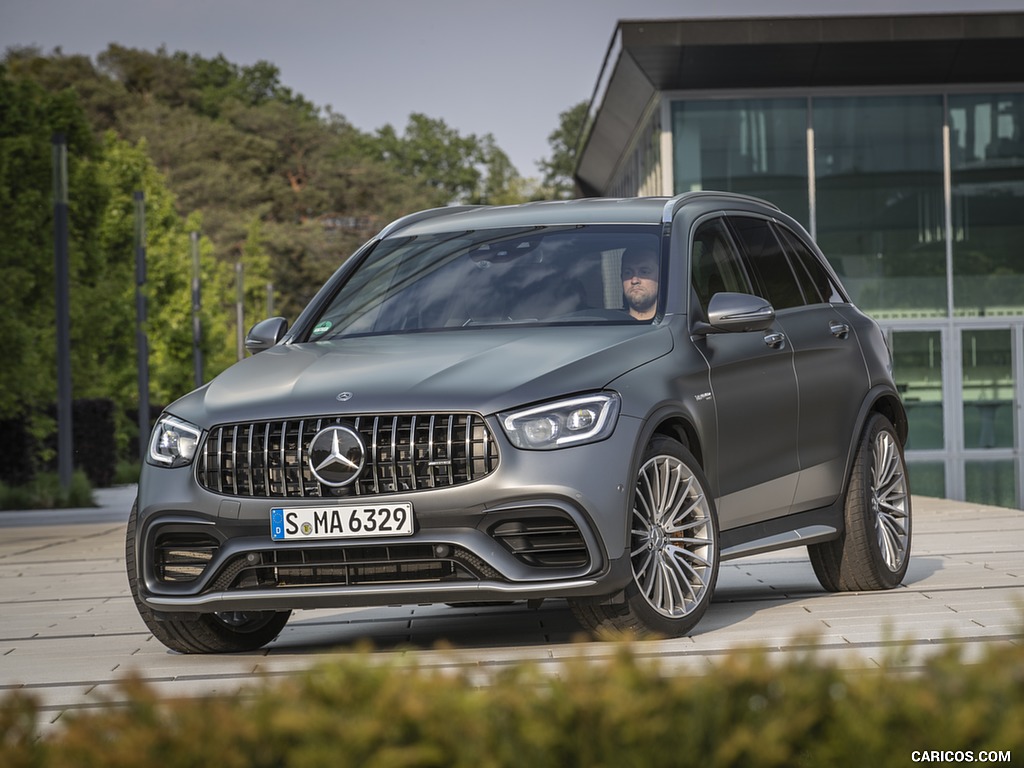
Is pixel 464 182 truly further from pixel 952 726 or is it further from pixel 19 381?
pixel 952 726

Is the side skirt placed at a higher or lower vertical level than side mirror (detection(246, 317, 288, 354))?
lower

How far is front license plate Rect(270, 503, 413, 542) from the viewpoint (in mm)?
6086

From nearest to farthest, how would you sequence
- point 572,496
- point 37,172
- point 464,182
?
point 572,496 < point 37,172 < point 464,182

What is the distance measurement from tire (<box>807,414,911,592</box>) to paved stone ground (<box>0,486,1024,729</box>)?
0.32 ft

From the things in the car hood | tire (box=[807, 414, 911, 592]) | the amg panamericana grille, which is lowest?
tire (box=[807, 414, 911, 592])

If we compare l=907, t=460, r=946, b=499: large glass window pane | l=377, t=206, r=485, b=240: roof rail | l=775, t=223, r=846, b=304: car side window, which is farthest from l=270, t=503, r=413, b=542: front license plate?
l=907, t=460, r=946, b=499: large glass window pane

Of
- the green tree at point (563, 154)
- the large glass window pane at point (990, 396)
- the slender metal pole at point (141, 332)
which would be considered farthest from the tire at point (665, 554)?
the green tree at point (563, 154)

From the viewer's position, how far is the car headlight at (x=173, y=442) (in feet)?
21.3

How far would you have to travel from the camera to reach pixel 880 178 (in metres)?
33.1

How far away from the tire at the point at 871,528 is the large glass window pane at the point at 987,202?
2566 centimetres

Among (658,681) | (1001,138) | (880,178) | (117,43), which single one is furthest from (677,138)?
(117,43)

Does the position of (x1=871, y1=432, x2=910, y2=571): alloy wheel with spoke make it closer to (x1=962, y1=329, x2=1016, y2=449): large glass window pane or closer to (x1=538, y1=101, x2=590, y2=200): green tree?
(x1=962, y1=329, x2=1016, y2=449): large glass window pane

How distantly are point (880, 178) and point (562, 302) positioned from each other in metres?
27.0

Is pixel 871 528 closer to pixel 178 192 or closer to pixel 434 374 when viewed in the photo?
Result: pixel 434 374
